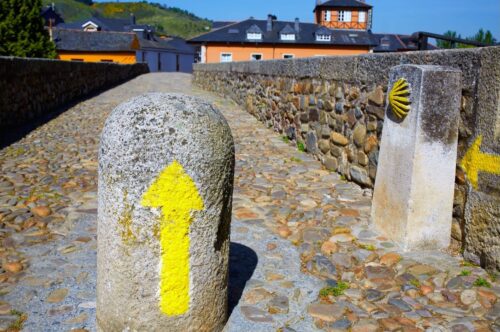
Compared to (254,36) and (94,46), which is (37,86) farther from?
(94,46)

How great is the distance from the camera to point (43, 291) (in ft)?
9.94

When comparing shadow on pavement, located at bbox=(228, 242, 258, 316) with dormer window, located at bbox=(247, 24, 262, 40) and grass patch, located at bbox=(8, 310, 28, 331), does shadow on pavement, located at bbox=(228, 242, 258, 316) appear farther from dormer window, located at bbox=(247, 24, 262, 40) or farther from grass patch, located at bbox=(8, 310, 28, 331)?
dormer window, located at bbox=(247, 24, 262, 40)

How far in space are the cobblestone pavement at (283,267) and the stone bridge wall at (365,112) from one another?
272 millimetres

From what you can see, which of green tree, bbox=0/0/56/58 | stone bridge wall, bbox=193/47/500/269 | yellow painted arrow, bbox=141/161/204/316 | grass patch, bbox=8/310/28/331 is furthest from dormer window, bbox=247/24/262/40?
yellow painted arrow, bbox=141/161/204/316

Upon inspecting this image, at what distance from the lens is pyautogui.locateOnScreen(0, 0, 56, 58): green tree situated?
3175cm

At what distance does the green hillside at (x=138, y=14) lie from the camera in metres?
114

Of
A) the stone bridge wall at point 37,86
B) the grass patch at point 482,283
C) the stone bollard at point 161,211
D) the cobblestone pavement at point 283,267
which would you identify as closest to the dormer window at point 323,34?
the stone bridge wall at point 37,86

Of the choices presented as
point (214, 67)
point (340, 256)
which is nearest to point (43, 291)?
point (340, 256)

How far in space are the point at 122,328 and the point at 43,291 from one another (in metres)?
0.82

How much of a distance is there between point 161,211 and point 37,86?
9.04 meters

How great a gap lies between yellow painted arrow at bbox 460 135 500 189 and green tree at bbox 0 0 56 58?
33158mm

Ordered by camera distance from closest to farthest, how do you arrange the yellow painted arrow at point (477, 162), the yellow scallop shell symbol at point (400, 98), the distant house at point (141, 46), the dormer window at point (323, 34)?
the yellow painted arrow at point (477, 162) < the yellow scallop shell symbol at point (400, 98) < the dormer window at point (323, 34) < the distant house at point (141, 46)

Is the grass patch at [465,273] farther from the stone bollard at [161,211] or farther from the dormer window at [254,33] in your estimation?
the dormer window at [254,33]

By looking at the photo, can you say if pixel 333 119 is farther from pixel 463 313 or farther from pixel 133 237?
pixel 133 237
